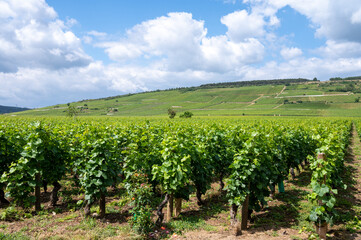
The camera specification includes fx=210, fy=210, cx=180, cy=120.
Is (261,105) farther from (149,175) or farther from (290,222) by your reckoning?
(149,175)

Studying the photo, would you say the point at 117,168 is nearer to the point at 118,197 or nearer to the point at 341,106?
the point at 118,197

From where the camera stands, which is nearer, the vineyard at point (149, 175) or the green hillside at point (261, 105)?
the vineyard at point (149, 175)

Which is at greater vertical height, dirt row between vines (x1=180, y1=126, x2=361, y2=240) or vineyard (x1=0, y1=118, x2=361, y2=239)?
vineyard (x1=0, y1=118, x2=361, y2=239)

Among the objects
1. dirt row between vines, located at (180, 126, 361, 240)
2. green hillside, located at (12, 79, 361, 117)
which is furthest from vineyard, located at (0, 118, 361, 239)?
green hillside, located at (12, 79, 361, 117)

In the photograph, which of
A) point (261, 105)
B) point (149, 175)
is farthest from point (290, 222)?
point (261, 105)

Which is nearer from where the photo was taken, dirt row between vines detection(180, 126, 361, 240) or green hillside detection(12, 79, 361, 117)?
dirt row between vines detection(180, 126, 361, 240)

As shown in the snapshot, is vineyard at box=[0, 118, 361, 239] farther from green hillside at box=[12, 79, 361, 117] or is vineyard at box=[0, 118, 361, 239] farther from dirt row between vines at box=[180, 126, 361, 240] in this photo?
green hillside at box=[12, 79, 361, 117]

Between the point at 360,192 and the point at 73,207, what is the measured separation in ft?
42.4

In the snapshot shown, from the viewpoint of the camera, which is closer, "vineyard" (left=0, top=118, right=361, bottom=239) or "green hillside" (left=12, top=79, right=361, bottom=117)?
"vineyard" (left=0, top=118, right=361, bottom=239)

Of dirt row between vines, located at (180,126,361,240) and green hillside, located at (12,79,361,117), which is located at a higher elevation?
green hillside, located at (12,79,361,117)

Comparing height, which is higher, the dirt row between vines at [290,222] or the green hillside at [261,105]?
the green hillside at [261,105]

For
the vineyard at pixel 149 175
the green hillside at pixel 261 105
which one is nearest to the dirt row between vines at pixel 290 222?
the vineyard at pixel 149 175

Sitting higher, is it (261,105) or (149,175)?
(261,105)

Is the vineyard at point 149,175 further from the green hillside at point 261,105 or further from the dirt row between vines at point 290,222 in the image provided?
the green hillside at point 261,105
